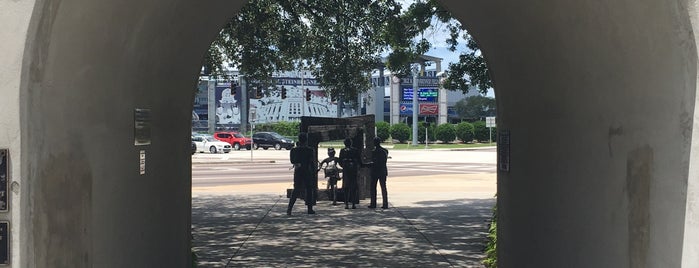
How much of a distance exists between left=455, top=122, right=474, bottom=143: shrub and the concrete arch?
60.0 meters

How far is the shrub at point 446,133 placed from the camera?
6625cm

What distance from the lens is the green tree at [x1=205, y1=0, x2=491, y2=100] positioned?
14016mm

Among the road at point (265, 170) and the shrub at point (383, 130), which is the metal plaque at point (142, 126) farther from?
the shrub at point (383, 130)

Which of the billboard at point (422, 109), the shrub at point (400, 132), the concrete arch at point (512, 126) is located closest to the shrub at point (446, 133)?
the shrub at point (400, 132)

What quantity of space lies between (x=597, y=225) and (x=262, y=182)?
20851 millimetres

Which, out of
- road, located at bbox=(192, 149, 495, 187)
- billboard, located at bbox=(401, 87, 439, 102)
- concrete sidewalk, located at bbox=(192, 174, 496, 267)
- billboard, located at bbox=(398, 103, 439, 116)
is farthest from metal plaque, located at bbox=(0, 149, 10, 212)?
billboard, located at bbox=(398, 103, 439, 116)

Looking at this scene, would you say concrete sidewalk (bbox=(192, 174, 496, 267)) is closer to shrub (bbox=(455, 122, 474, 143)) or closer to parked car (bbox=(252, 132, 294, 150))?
parked car (bbox=(252, 132, 294, 150))

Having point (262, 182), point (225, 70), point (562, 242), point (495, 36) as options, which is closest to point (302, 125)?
point (225, 70)

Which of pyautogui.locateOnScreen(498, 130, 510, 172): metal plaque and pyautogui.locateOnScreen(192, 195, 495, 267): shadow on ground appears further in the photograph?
pyautogui.locateOnScreen(192, 195, 495, 267): shadow on ground

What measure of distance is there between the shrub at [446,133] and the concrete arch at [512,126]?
5999 centimetres

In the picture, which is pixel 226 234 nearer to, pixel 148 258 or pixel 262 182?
pixel 148 258

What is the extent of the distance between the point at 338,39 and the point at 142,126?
1054 centimetres

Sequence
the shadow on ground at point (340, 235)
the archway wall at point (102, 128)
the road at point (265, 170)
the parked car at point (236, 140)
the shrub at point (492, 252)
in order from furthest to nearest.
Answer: the parked car at point (236, 140)
the road at point (265, 170)
the shadow on ground at point (340, 235)
the shrub at point (492, 252)
the archway wall at point (102, 128)

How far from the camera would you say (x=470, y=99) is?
9269cm
